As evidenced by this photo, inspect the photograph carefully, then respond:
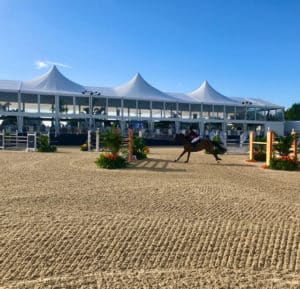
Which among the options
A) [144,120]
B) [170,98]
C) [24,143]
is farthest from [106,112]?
[24,143]

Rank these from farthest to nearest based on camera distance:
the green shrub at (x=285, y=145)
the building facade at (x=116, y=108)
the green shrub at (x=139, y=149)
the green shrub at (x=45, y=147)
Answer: the building facade at (x=116, y=108), the green shrub at (x=45, y=147), the green shrub at (x=139, y=149), the green shrub at (x=285, y=145)

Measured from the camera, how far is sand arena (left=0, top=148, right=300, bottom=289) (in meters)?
3.03

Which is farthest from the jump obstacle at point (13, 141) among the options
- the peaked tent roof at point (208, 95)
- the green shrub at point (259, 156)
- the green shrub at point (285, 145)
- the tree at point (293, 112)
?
the tree at point (293, 112)

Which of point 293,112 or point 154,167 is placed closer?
point 154,167

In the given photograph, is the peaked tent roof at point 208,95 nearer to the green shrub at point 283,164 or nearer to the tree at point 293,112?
the green shrub at point 283,164

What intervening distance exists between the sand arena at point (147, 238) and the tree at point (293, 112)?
83.6m

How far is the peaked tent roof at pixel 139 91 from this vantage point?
40094 millimetres

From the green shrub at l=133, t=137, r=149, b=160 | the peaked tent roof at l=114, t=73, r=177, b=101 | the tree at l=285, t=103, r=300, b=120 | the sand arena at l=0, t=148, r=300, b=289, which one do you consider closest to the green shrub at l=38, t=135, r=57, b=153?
the green shrub at l=133, t=137, r=149, b=160

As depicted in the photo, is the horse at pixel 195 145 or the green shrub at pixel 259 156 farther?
the green shrub at pixel 259 156

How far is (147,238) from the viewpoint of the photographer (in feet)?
13.1

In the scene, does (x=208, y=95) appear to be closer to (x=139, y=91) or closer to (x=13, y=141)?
(x=139, y=91)

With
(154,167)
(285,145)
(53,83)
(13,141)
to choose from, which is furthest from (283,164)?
(53,83)

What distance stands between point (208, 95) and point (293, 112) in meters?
49.7

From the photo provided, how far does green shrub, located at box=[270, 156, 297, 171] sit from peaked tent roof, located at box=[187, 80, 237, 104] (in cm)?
3016
